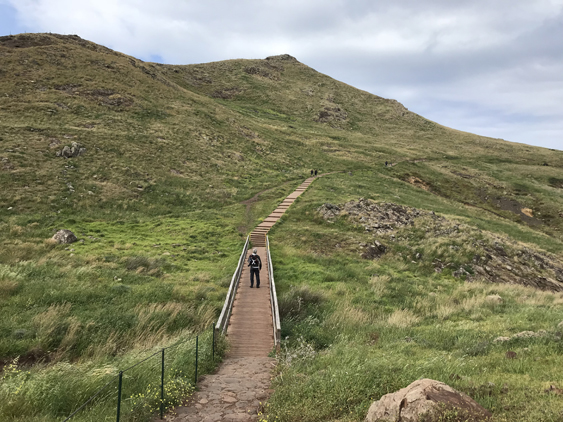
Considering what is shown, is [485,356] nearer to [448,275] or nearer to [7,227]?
[448,275]

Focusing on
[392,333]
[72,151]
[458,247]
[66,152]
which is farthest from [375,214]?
[66,152]

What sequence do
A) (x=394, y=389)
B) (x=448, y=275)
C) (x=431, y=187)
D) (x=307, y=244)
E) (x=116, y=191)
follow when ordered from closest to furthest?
(x=394, y=389), (x=448, y=275), (x=307, y=244), (x=116, y=191), (x=431, y=187)

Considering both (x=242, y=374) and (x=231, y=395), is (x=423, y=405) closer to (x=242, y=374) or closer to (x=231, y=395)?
(x=231, y=395)

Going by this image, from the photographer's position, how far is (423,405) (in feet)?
15.5

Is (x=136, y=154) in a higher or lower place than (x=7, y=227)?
higher

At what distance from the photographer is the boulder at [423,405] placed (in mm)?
4637

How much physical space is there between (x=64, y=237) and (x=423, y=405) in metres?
23.6

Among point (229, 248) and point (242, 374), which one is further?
point (229, 248)

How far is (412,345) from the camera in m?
9.53

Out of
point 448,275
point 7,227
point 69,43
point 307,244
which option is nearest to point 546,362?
point 448,275


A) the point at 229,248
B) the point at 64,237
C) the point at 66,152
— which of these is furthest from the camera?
the point at 66,152

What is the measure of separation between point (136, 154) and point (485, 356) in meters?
41.5

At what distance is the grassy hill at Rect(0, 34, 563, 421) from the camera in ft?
23.7

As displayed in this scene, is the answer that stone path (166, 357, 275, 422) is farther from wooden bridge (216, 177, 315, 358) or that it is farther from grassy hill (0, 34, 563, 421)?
wooden bridge (216, 177, 315, 358)
